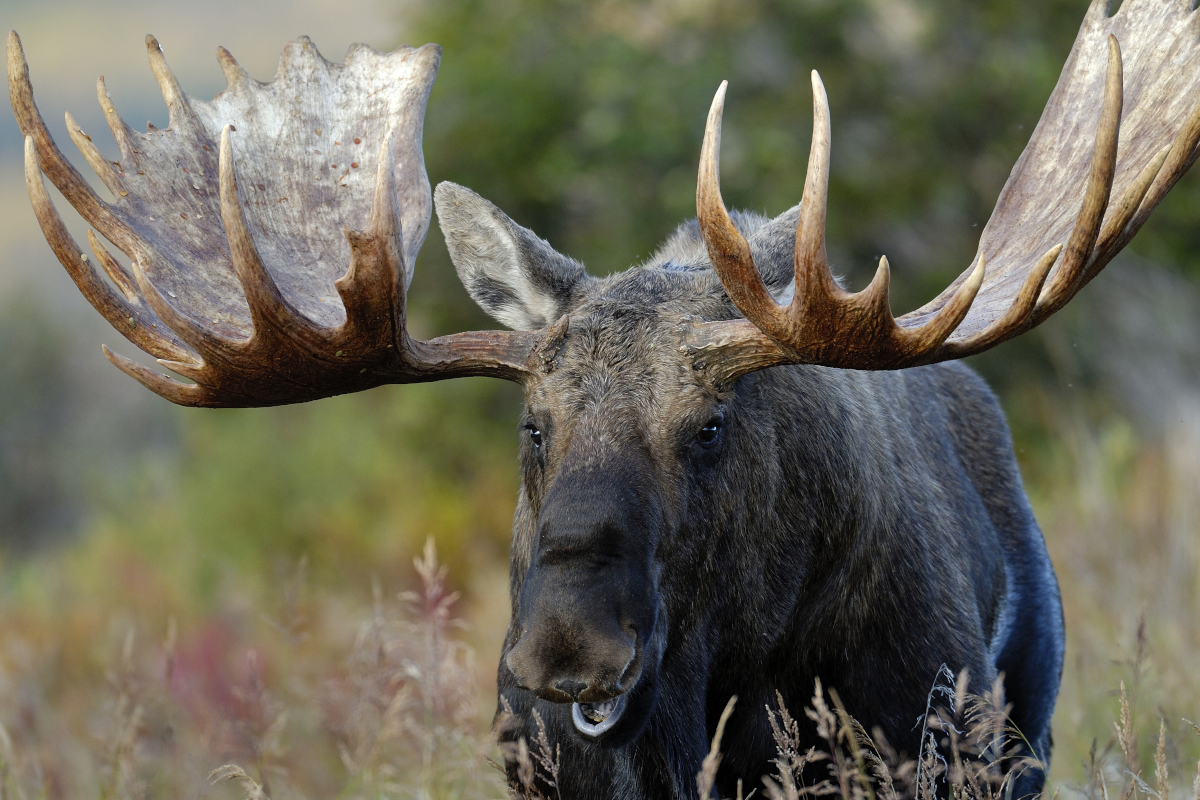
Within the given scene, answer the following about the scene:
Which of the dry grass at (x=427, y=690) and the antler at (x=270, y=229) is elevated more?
the antler at (x=270, y=229)

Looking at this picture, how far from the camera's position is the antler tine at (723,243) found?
2561mm

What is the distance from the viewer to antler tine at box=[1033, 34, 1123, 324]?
2.37m

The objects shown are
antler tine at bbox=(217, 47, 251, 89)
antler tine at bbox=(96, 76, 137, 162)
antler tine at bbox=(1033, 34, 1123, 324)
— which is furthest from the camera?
antler tine at bbox=(217, 47, 251, 89)

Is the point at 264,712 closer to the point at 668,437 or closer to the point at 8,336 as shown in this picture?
the point at 668,437

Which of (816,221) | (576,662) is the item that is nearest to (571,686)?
(576,662)

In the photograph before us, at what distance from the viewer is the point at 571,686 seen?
239 centimetres

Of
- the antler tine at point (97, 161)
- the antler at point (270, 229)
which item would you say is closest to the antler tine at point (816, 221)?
the antler at point (270, 229)

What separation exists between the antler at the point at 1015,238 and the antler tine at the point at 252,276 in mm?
953

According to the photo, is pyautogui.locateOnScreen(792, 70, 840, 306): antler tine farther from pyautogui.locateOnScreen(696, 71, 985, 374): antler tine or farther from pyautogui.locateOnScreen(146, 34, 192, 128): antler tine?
pyautogui.locateOnScreen(146, 34, 192, 128): antler tine

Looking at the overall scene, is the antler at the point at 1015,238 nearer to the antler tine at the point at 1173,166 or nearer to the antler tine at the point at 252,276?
the antler tine at the point at 1173,166

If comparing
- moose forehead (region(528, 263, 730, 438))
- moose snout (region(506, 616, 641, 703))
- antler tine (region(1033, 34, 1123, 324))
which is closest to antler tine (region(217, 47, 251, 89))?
moose forehead (region(528, 263, 730, 438))

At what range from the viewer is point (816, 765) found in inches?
120

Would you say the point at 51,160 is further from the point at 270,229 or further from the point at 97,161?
the point at 270,229

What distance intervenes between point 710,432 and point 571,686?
0.74 m
